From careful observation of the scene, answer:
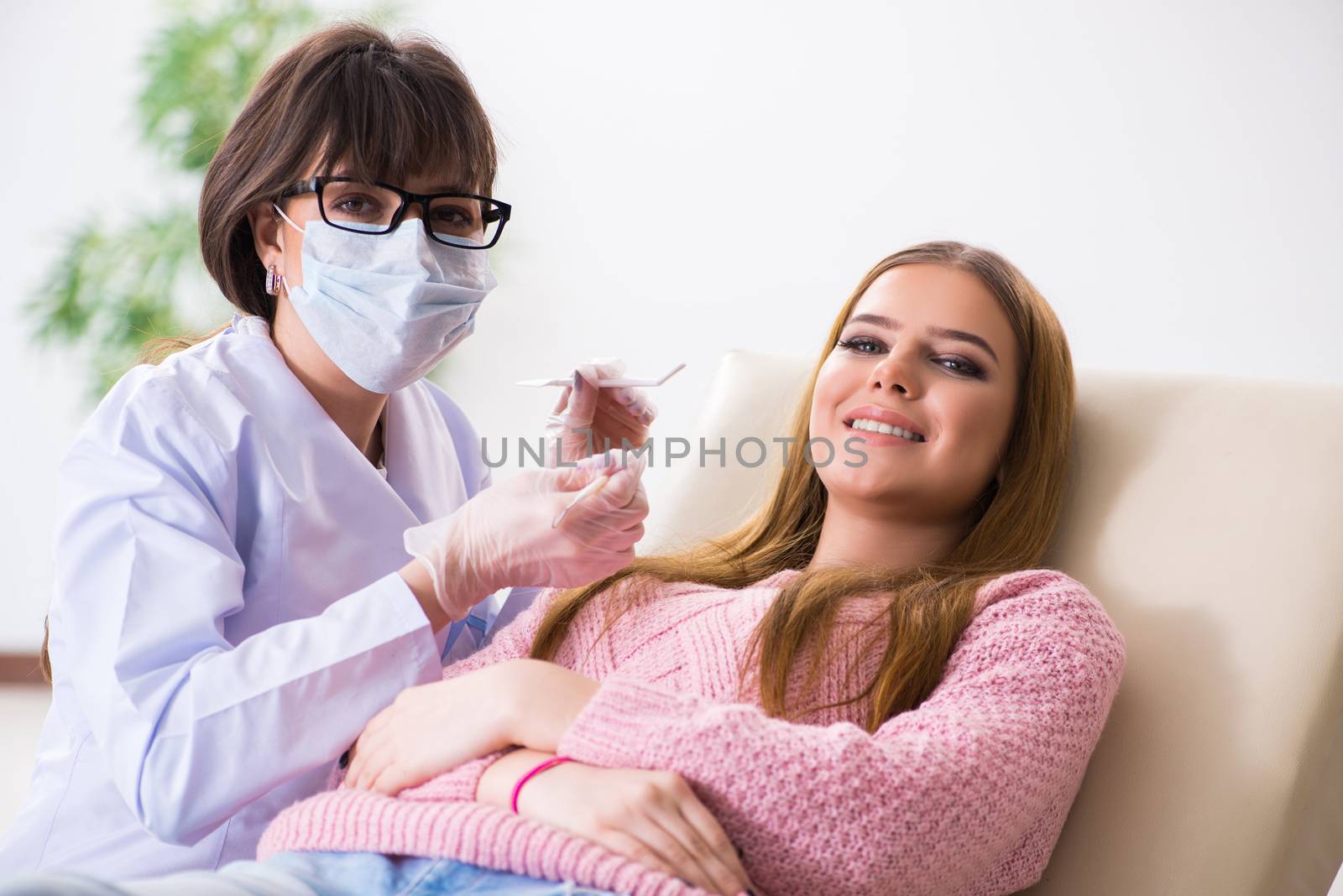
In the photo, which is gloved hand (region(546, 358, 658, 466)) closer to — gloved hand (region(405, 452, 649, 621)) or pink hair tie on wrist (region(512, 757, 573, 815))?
gloved hand (region(405, 452, 649, 621))

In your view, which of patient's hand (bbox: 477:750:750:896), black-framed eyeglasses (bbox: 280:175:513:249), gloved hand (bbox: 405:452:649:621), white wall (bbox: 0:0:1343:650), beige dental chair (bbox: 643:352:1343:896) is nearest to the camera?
patient's hand (bbox: 477:750:750:896)

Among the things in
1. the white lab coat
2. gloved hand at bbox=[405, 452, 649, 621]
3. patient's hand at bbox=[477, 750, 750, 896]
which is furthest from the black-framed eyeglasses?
patient's hand at bbox=[477, 750, 750, 896]

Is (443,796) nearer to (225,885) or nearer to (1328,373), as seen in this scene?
(225,885)

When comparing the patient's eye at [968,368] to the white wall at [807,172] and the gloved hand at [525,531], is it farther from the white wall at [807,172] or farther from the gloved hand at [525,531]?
the white wall at [807,172]

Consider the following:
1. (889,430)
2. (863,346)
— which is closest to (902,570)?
(889,430)

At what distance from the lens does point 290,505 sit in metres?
1.41

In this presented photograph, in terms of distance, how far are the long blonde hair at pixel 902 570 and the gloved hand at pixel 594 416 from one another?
0.57ft

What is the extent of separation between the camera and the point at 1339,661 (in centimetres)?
122

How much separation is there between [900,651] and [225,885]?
703 mm

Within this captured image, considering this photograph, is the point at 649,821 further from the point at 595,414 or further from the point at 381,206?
the point at 381,206

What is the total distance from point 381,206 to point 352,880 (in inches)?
32.5

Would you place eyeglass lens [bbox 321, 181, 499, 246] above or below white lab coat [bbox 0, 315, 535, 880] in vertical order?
above

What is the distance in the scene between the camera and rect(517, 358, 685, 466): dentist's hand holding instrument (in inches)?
57.6

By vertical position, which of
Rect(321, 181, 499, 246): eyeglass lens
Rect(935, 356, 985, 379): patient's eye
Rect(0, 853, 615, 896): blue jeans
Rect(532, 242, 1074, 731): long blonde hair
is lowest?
Rect(0, 853, 615, 896): blue jeans
